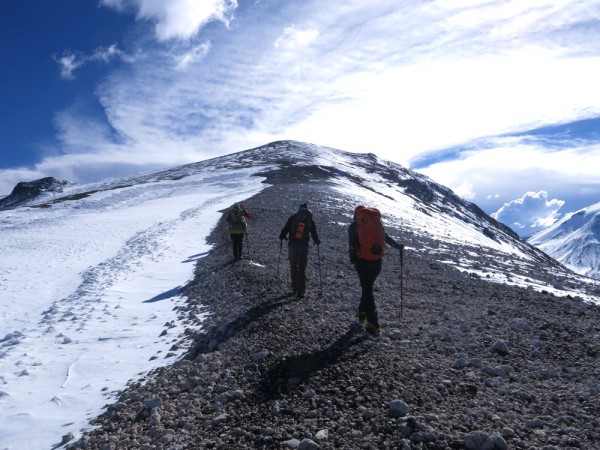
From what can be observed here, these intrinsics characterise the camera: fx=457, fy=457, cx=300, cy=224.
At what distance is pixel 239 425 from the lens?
19.9 ft

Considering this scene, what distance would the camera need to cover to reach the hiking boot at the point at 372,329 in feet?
29.6

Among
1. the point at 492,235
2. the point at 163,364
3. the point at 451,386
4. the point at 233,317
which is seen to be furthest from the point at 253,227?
the point at 492,235

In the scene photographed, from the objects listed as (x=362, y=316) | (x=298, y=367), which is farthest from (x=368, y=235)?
(x=298, y=367)

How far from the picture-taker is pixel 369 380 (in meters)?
6.84

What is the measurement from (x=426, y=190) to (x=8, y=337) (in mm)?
115635

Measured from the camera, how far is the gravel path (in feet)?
18.4

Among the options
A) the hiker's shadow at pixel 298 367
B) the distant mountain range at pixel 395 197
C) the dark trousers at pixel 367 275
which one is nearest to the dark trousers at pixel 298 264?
the dark trousers at pixel 367 275

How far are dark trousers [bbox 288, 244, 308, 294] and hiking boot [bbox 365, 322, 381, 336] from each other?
9.95ft

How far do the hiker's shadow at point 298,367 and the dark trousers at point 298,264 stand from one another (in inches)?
140

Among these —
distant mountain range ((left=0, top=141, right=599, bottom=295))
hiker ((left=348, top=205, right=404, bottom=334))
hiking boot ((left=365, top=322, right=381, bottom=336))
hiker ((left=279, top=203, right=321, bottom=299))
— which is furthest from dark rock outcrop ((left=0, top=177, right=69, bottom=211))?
hiking boot ((left=365, top=322, right=381, bottom=336))

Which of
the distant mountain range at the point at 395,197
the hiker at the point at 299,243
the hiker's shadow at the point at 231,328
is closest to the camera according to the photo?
the hiker's shadow at the point at 231,328

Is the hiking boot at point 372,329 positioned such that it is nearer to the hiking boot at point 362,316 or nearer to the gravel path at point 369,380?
the gravel path at point 369,380

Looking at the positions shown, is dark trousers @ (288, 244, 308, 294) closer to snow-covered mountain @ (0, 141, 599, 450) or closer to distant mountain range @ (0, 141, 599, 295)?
snow-covered mountain @ (0, 141, 599, 450)

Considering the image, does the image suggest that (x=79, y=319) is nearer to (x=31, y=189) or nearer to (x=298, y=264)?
(x=298, y=264)
